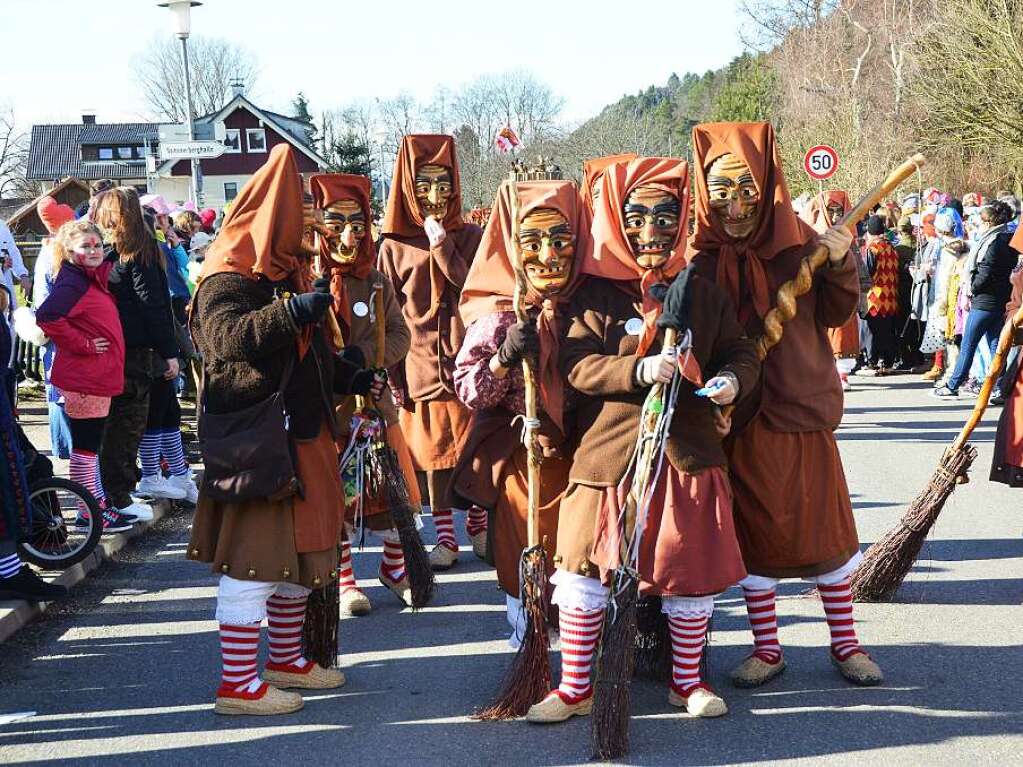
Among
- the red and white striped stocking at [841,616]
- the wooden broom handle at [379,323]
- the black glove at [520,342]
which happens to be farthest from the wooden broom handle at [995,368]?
the wooden broom handle at [379,323]

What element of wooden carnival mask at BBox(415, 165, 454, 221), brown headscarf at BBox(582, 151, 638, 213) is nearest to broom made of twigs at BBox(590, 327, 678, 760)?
brown headscarf at BBox(582, 151, 638, 213)

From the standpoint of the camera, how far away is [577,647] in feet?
15.0

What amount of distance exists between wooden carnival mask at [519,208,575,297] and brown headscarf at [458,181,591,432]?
23mm

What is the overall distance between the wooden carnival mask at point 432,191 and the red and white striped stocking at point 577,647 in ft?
9.55

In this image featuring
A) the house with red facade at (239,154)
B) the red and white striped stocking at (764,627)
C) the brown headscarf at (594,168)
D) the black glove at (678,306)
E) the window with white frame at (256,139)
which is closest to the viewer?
the black glove at (678,306)

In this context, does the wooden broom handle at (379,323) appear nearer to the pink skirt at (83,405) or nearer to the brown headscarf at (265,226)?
the brown headscarf at (265,226)

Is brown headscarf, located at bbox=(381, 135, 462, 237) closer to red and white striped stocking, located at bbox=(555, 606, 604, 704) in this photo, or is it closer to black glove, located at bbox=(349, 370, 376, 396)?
black glove, located at bbox=(349, 370, 376, 396)

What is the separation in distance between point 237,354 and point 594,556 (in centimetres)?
146

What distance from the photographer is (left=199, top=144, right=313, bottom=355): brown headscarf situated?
457 cm

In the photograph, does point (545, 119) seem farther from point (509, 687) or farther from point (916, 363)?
point (509, 687)

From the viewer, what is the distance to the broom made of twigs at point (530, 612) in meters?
4.59

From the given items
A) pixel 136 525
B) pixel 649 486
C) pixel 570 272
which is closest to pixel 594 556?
pixel 649 486

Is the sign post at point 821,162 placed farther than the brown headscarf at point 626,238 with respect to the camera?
Yes

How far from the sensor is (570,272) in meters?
4.64
